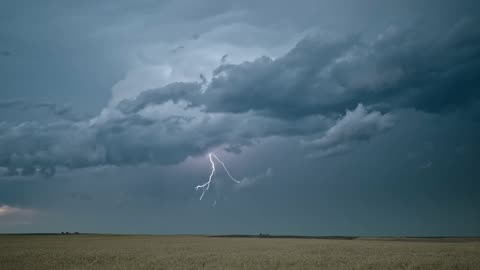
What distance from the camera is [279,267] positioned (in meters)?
27.9

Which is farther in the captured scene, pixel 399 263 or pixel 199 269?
pixel 399 263

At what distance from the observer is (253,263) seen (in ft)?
98.4

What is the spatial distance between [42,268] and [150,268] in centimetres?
739

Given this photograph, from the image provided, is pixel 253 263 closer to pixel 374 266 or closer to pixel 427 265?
pixel 374 266

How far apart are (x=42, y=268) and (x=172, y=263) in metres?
8.99

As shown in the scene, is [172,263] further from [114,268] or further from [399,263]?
[399,263]

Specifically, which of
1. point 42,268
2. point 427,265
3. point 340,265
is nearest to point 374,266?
point 340,265

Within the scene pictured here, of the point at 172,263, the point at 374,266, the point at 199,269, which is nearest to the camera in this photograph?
the point at 199,269

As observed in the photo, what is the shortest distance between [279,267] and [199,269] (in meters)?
5.49

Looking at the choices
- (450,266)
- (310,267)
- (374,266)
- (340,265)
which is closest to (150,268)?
(310,267)

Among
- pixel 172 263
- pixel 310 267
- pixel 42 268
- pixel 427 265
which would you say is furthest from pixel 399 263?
pixel 42 268

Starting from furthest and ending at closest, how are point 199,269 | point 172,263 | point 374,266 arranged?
point 172,263 < point 374,266 < point 199,269

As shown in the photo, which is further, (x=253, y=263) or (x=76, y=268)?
(x=253, y=263)

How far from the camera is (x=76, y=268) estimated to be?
27688 millimetres
